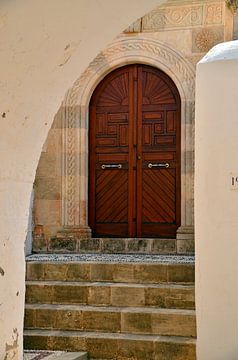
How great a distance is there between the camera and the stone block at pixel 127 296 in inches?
235

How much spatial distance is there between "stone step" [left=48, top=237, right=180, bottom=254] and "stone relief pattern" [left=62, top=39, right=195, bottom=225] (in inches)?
12.0

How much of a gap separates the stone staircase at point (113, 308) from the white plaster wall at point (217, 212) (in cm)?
84

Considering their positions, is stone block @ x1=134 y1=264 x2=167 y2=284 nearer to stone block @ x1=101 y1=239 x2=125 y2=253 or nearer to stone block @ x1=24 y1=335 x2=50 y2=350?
stone block @ x1=24 y1=335 x2=50 y2=350

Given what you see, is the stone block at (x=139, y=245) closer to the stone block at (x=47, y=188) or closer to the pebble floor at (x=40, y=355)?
the stone block at (x=47, y=188)

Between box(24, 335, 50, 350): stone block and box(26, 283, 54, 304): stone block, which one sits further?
box(26, 283, 54, 304): stone block

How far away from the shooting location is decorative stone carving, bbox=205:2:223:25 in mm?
8070

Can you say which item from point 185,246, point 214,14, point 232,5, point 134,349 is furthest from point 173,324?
point 232,5

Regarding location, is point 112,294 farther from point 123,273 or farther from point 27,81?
point 27,81

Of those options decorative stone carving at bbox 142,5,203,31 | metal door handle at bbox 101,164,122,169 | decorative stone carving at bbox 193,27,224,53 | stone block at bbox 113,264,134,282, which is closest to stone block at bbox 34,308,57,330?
stone block at bbox 113,264,134,282

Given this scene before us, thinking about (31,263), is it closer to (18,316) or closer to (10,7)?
(18,316)

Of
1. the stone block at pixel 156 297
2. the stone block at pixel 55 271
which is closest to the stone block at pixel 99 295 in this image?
the stone block at pixel 156 297

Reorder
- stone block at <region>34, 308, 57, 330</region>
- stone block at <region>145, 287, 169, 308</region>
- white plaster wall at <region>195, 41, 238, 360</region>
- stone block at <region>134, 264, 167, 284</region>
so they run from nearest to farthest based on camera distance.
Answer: white plaster wall at <region>195, 41, 238, 360</region>
stone block at <region>34, 308, 57, 330</region>
stone block at <region>145, 287, 169, 308</region>
stone block at <region>134, 264, 167, 284</region>

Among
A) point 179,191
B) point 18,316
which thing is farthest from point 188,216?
point 18,316

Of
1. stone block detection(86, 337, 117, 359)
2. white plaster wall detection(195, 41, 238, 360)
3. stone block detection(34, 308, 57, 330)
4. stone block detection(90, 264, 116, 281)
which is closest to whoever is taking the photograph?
white plaster wall detection(195, 41, 238, 360)
